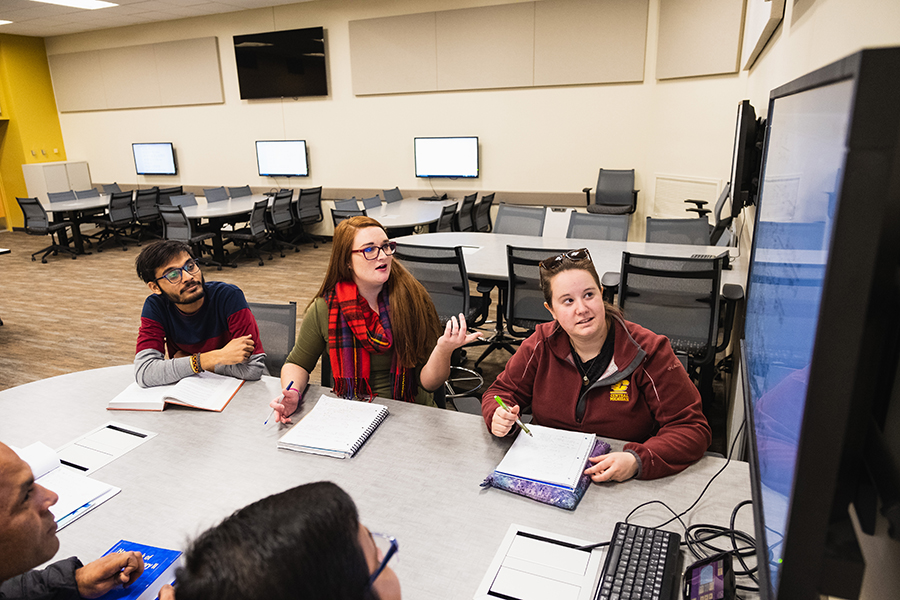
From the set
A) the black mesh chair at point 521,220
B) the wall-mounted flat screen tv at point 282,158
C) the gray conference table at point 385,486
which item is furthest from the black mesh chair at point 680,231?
the wall-mounted flat screen tv at point 282,158

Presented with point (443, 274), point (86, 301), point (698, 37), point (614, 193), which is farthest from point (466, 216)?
point (86, 301)

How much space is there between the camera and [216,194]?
8.52 m

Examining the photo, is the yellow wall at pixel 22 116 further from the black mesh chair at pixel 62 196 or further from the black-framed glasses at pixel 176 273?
the black-framed glasses at pixel 176 273

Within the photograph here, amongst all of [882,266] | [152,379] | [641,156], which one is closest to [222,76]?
[641,156]

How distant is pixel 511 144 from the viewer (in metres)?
7.65

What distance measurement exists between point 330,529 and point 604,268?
3345mm

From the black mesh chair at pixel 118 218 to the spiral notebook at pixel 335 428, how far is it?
7996 mm

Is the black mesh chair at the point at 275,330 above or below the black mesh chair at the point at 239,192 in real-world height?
below

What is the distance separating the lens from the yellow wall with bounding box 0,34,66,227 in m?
10.0

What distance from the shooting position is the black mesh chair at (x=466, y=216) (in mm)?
6582

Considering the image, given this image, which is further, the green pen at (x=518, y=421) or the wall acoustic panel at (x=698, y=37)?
the wall acoustic panel at (x=698, y=37)

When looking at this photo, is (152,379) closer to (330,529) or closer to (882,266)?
(330,529)

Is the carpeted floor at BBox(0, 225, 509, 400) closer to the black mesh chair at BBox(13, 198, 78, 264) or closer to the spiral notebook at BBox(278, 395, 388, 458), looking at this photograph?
the black mesh chair at BBox(13, 198, 78, 264)

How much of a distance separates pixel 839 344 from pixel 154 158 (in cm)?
1123
